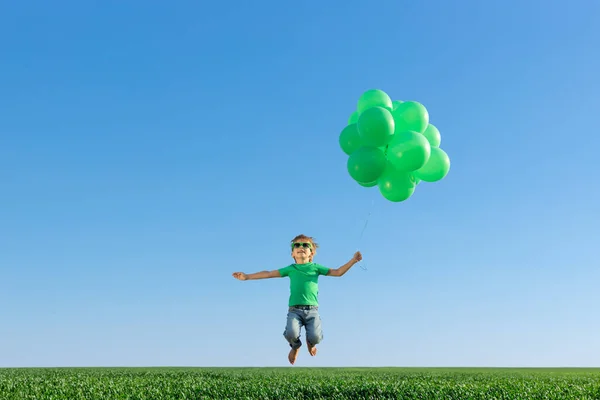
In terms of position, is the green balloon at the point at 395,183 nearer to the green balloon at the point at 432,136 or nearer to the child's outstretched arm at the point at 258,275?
the green balloon at the point at 432,136

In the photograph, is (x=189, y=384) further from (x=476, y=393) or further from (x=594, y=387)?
(x=594, y=387)

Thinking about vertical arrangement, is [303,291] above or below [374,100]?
below

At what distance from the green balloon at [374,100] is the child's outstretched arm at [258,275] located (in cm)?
335

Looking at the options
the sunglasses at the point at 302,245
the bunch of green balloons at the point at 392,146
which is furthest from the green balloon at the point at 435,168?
the sunglasses at the point at 302,245

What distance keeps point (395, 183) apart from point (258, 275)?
9.57 feet

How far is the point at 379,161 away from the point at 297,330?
123 inches

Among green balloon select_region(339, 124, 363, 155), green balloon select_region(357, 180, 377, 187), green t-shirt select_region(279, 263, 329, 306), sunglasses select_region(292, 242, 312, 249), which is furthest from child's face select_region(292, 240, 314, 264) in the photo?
green balloon select_region(339, 124, 363, 155)

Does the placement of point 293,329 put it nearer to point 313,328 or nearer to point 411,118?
point 313,328

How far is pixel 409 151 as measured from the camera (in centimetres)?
954

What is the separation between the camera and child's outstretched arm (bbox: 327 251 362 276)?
9172 mm

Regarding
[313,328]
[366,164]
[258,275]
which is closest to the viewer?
[313,328]

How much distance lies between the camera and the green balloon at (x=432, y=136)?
10719mm

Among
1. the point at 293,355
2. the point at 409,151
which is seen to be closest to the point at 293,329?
the point at 293,355

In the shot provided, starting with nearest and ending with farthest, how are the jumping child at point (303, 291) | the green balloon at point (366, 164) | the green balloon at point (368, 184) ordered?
the jumping child at point (303, 291) < the green balloon at point (366, 164) < the green balloon at point (368, 184)
